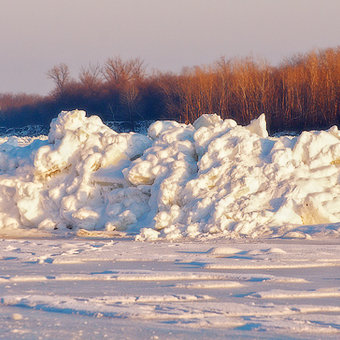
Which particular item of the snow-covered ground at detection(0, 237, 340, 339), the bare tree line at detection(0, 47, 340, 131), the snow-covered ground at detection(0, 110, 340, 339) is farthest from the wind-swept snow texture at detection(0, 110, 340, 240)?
the bare tree line at detection(0, 47, 340, 131)

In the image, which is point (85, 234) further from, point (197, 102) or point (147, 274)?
point (197, 102)

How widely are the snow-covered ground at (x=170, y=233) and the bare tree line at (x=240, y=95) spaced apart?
11.9 m

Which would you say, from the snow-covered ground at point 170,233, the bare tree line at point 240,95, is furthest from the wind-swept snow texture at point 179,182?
the bare tree line at point 240,95

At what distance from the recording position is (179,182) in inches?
281

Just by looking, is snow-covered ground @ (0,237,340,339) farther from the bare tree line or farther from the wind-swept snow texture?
the bare tree line

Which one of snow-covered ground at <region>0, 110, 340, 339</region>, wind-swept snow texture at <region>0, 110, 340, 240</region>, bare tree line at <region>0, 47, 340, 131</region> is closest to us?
snow-covered ground at <region>0, 110, 340, 339</region>

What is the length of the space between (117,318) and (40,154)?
18.0ft

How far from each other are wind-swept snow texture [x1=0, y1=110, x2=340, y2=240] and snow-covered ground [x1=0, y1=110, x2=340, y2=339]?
2cm

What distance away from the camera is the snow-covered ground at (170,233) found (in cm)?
301

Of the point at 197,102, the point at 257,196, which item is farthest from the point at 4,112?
the point at 257,196

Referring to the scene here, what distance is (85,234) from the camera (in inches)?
272

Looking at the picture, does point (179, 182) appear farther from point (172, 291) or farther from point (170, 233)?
point (172, 291)

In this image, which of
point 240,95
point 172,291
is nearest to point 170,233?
point 172,291

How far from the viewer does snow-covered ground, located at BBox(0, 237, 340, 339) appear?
2791 mm
